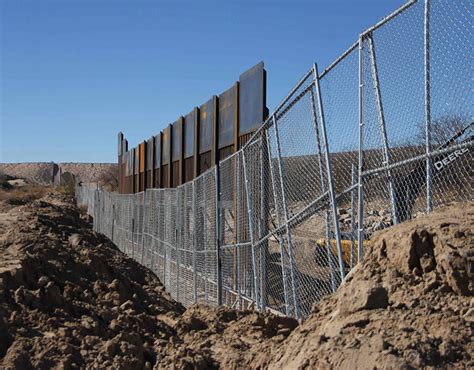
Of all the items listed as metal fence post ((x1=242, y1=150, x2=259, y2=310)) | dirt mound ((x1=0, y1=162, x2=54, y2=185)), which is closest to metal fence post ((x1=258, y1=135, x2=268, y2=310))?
metal fence post ((x1=242, y1=150, x2=259, y2=310))

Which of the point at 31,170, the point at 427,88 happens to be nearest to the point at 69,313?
A: the point at 427,88

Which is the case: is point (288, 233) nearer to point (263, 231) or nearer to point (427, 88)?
point (263, 231)

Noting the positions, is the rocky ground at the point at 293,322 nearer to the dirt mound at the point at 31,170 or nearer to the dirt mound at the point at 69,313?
the dirt mound at the point at 69,313

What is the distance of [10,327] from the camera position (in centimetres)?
689

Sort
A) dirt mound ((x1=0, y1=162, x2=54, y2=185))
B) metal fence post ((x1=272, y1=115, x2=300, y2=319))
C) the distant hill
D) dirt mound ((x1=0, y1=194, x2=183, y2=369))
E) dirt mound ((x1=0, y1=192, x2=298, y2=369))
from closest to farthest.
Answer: dirt mound ((x1=0, y1=192, x2=298, y2=369)) < dirt mound ((x1=0, y1=194, x2=183, y2=369)) < metal fence post ((x1=272, y1=115, x2=300, y2=319)) < the distant hill < dirt mound ((x1=0, y1=162, x2=54, y2=185))

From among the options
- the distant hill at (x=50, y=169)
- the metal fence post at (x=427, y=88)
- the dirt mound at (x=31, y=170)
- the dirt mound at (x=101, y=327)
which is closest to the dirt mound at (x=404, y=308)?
the metal fence post at (x=427, y=88)

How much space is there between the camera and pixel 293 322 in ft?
19.4

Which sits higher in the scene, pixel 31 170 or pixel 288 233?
pixel 31 170

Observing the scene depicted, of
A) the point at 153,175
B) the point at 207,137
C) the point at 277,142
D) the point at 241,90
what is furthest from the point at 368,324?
the point at 153,175

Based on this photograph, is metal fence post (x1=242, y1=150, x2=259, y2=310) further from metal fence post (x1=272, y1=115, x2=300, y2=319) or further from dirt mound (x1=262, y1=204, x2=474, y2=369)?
dirt mound (x1=262, y1=204, x2=474, y2=369)

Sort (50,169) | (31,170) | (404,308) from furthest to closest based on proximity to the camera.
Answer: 1. (50,169)
2. (31,170)
3. (404,308)

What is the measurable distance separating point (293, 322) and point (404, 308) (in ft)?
7.71

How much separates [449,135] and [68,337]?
4.26 meters

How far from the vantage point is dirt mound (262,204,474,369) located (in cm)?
325
